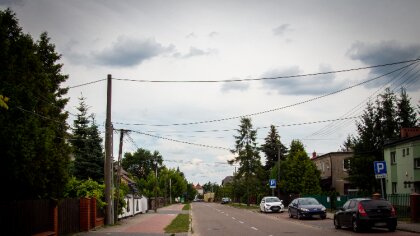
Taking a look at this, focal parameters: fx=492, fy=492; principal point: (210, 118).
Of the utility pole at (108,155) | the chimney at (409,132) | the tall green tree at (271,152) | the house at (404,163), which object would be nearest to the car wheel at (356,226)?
the utility pole at (108,155)

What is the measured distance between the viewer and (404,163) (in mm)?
40656

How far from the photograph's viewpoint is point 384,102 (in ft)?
188

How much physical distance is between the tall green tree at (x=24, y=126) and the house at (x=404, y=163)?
94.9 feet

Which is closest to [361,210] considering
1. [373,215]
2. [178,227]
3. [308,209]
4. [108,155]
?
[373,215]

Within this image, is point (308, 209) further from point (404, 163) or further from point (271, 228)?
point (404, 163)

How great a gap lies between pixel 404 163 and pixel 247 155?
39.0 m

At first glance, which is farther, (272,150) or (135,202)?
(272,150)

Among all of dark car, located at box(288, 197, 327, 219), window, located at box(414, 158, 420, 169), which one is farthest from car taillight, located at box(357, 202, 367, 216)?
window, located at box(414, 158, 420, 169)

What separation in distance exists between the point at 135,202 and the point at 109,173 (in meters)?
19.5

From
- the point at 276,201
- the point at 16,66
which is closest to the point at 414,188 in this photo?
the point at 276,201

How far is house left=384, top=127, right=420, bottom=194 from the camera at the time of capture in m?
38.9

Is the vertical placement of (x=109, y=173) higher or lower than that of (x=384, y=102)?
lower

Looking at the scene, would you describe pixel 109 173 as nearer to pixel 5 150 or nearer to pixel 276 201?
pixel 5 150

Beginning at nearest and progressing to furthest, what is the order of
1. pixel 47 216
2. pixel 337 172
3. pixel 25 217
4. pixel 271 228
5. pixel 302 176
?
pixel 25 217 < pixel 47 216 < pixel 271 228 < pixel 302 176 < pixel 337 172
